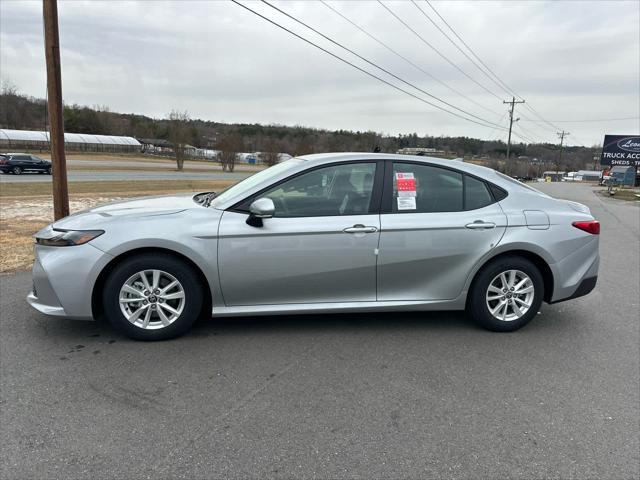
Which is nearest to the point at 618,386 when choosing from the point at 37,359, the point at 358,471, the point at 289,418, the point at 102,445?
the point at 358,471

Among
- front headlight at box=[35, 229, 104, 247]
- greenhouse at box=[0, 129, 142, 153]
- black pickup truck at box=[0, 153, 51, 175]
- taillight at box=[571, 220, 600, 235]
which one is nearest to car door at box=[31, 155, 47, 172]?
black pickup truck at box=[0, 153, 51, 175]

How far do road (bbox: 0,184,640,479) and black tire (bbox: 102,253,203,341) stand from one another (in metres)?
0.13

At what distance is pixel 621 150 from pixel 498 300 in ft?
224

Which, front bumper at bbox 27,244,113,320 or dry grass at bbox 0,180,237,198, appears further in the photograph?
dry grass at bbox 0,180,237,198

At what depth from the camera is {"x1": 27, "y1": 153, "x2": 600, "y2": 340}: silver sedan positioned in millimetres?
3674

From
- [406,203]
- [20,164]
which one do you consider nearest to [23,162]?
[20,164]

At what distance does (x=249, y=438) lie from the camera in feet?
8.45

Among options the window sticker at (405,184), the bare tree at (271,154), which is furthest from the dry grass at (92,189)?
the bare tree at (271,154)

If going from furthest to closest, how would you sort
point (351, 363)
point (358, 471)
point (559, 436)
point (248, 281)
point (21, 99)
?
point (21, 99) < point (248, 281) < point (351, 363) < point (559, 436) < point (358, 471)

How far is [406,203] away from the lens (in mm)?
4059

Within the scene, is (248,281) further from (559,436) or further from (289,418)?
(559,436)

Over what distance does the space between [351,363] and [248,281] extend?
108cm

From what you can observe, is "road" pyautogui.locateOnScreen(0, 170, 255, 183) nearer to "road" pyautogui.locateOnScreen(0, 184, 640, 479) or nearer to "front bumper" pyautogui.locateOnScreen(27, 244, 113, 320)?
"front bumper" pyautogui.locateOnScreen(27, 244, 113, 320)

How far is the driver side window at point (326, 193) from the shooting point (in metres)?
3.92
